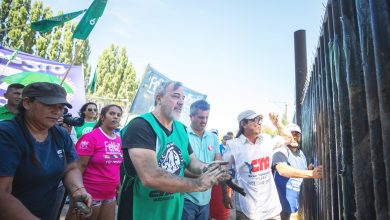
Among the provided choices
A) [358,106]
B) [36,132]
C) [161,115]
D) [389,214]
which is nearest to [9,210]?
[36,132]

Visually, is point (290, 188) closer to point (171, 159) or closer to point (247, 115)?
point (247, 115)

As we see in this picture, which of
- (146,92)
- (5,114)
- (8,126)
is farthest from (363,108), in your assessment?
(146,92)

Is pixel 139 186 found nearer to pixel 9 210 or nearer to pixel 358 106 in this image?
pixel 9 210

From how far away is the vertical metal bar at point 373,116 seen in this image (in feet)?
4.46

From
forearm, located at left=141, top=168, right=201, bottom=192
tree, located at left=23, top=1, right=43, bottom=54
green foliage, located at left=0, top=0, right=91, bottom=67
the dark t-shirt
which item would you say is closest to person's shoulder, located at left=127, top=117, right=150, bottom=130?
the dark t-shirt

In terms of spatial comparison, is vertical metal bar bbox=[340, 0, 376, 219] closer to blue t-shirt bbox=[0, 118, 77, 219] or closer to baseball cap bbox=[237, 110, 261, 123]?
baseball cap bbox=[237, 110, 261, 123]

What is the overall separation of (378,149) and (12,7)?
26796 mm

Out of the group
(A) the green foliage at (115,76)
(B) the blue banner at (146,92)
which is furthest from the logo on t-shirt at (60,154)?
(A) the green foliage at (115,76)

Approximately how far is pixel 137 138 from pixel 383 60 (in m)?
1.53

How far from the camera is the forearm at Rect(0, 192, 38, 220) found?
1489mm

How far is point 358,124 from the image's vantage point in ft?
5.56

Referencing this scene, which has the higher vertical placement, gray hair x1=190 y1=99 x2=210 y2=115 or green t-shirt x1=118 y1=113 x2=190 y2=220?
gray hair x1=190 y1=99 x2=210 y2=115

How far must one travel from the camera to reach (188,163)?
8.56 ft

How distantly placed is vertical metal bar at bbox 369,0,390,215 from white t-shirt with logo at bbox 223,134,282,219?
212 cm
